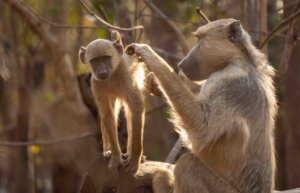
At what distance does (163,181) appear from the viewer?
480cm

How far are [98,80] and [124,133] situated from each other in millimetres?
2773

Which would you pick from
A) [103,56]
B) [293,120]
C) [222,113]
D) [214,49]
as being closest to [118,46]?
[103,56]

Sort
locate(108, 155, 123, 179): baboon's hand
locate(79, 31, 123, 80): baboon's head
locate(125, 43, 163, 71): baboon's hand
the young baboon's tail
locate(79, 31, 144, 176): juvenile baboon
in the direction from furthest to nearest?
locate(79, 31, 123, 80): baboon's head
locate(79, 31, 144, 176): juvenile baboon
locate(108, 155, 123, 179): baboon's hand
the young baboon's tail
locate(125, 43, 163, 71): baboon's hand

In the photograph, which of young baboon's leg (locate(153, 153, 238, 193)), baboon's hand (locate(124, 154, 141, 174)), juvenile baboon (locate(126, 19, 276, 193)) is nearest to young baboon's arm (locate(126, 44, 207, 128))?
juvenile baboon (locate(126, 19, 276, 193))

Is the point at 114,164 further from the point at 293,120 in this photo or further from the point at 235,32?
the point at 293,120

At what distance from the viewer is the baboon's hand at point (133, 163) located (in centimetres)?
508

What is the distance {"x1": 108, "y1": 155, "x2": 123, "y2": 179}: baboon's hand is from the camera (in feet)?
16.5

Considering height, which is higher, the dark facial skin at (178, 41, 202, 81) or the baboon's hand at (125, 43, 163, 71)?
the baboon's hand at (125, 43, 163, 71)

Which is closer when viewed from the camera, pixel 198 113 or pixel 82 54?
pixel 198 113

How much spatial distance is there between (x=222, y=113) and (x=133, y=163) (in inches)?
66.9

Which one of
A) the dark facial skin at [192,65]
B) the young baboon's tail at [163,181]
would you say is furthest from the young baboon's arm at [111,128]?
the dark facial skin at [192,65]

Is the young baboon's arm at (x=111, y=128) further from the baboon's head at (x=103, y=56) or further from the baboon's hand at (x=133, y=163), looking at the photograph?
the baboon's head at (x=103, y=56)

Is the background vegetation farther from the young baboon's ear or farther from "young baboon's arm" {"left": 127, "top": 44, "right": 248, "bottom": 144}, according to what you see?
"young baboon's arm" {"left": 127, "top": 44, "right": 248, "bottom": 144}

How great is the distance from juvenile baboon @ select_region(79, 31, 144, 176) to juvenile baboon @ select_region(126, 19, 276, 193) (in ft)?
2.26
